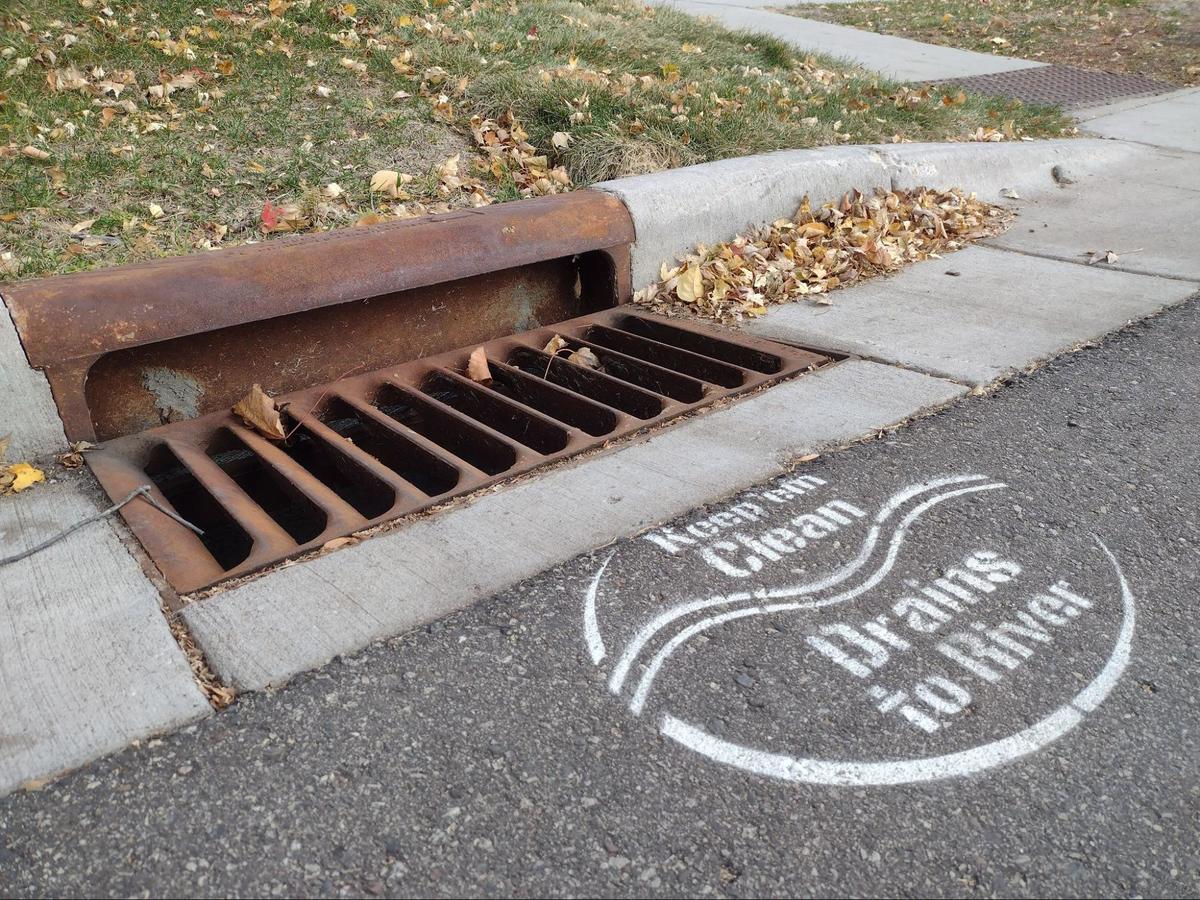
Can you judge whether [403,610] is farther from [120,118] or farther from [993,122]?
[993,122]

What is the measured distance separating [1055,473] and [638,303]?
176 centimetres

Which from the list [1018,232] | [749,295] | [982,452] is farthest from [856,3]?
[982,452]

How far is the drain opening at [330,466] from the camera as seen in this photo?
A: 8.91 ft

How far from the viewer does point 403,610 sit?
2.04 metres

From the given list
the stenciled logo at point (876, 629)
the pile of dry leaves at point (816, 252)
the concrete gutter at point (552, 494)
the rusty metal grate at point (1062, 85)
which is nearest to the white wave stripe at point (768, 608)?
the stenciled logo at point (876, 629)

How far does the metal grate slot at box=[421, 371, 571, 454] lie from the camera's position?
114 inches

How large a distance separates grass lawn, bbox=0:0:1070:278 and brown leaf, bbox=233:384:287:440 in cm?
86

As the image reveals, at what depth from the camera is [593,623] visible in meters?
1.99

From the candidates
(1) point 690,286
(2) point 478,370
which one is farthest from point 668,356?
(2) point 478,370

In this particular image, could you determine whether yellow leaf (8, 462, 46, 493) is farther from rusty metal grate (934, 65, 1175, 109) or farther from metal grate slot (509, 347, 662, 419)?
rusty metal grate (934, 65, 1175, 109)

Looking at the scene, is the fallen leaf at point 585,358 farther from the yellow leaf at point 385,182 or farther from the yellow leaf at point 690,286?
the yellow leaf at point 385,182

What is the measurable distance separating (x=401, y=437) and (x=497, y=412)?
0.35 m

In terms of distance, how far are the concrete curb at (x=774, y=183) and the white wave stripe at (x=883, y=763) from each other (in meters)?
2.43

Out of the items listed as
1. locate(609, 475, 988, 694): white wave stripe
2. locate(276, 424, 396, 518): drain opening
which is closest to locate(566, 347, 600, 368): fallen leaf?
locate(276, 424, 396, 518): drain opening
